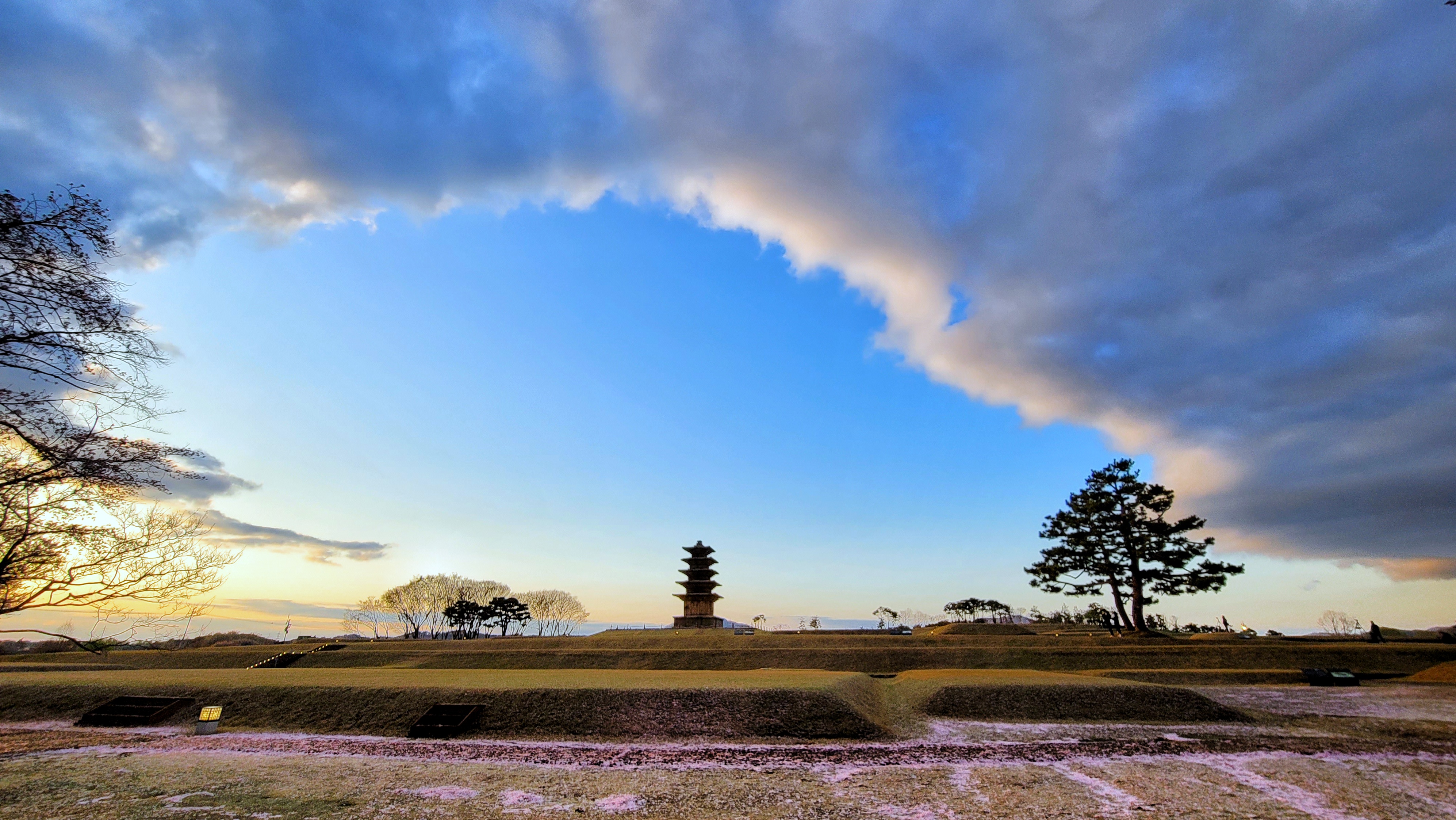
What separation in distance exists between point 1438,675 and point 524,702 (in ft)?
139

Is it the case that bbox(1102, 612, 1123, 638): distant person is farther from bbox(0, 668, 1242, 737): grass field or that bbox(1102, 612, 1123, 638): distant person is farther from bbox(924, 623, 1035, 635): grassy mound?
bbox(0, 668, 1242, 737): grass field

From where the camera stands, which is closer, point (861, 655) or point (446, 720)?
point (446, 720)

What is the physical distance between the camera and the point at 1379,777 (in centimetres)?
1373

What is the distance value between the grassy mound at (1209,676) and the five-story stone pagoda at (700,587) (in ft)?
158

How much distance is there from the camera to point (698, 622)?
72000mm

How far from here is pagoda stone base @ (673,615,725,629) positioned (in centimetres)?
7056

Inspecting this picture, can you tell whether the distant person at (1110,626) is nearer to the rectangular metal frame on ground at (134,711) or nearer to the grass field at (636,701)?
the grass field at (636,701)

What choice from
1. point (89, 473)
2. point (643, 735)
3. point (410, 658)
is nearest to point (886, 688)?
Answer: point (643, 735)

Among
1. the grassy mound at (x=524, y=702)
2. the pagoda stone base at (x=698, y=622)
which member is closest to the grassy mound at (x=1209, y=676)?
the grassy mound at (x=524, y=702)

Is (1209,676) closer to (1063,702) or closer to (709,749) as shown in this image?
(1063,702)

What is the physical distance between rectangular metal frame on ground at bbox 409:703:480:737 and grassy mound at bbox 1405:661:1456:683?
42.7 m

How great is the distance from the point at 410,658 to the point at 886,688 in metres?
33.7

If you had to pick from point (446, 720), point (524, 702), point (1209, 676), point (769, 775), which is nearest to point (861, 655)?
point (1209, 676)

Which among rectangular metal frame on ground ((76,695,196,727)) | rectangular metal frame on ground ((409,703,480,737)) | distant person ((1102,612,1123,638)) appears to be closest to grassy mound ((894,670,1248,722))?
rectangular metal frame on ground ((409,703,480,737))
